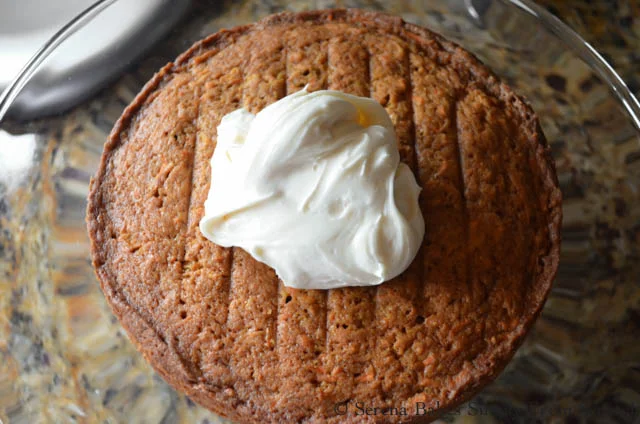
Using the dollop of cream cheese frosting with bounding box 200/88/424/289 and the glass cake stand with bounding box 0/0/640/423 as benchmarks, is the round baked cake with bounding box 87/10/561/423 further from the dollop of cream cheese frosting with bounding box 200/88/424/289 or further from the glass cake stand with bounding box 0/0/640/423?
the glass cake stand with bounding box 0/0/640/423

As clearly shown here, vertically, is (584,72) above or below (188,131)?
above

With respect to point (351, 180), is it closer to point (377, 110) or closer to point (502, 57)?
point (377, 110)

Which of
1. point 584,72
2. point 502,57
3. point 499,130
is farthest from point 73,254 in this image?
point 584,72

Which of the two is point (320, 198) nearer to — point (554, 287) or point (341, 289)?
point (341, 289)

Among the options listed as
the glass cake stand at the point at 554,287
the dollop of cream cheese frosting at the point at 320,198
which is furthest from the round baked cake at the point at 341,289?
the glass cake stand at the point at 554,287

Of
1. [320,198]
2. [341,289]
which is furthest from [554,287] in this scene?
[320,198]
